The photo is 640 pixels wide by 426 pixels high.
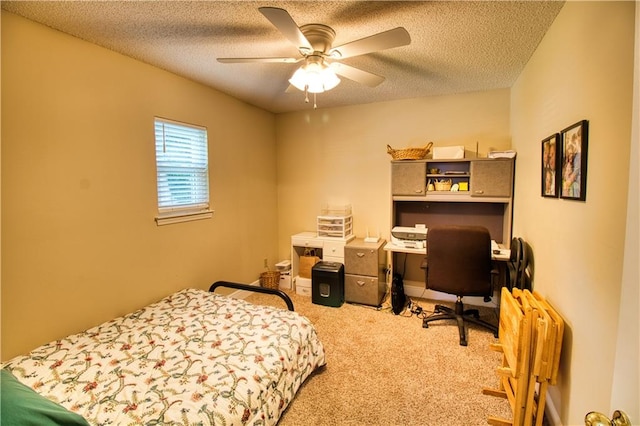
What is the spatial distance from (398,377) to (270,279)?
2.22m

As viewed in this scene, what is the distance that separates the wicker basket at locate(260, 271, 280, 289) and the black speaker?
2.28 ft

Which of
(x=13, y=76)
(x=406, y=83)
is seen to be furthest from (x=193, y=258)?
(x=406, y=83)

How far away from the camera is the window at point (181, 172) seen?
2766mm

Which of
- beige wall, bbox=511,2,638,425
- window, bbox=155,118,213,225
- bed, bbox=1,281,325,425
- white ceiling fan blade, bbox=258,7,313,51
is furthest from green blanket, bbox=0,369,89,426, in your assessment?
window, bbox=155,118,213,225

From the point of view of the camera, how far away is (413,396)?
2006 millimetres

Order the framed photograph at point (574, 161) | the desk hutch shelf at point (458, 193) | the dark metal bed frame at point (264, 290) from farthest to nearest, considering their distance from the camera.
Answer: the desk hutch shelf at point (458, 193) < the dark metal bed frame at point (264, 290) < the framed photograph at point (574, 161)

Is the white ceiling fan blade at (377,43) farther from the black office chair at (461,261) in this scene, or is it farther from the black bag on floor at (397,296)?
the black bag on floor at (397,296)

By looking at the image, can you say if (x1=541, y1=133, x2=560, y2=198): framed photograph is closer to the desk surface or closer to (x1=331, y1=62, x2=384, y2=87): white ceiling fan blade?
the desk surface

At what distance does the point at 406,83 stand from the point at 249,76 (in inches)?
63.2

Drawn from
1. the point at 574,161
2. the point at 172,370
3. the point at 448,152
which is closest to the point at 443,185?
the point at 448,152

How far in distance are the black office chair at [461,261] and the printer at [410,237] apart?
443 millimetres

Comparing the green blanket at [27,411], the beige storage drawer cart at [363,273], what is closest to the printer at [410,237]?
the beige storage drawer cart at [363,273]

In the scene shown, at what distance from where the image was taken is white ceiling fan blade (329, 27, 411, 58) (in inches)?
62.8

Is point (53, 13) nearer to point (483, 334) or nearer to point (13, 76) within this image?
point (13, 76)
